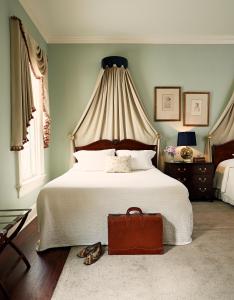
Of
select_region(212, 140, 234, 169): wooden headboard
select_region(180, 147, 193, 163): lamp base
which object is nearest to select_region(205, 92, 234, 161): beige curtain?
select_region(212, 140, 234, 169): wooden headboard

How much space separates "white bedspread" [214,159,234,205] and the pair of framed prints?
87 cm

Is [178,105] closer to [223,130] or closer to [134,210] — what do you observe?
[223,130]

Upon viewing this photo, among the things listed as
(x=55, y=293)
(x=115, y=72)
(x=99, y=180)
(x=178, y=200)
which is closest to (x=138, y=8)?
(x=115, y=72)

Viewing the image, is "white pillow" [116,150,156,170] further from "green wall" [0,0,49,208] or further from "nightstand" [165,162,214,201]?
"green wall" [0,0,49,208]

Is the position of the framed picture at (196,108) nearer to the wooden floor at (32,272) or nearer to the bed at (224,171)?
the bed at (224,171)

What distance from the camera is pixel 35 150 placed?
3840 mm

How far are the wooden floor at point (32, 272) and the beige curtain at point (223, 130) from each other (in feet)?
10.4

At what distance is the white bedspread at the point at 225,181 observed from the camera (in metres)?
3.84

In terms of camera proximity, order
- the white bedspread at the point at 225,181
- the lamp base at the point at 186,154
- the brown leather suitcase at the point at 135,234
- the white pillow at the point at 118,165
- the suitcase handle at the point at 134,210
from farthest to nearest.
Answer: the lamp base at the point at 186,154, the white bedspread at the point at 225,181, the white pillow at the point at 118,165, the suitcase handle at the point at 134,210, the brown leather suitcase at the point at 135,234

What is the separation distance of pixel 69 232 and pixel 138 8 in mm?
3001

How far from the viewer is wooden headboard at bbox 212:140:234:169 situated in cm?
442

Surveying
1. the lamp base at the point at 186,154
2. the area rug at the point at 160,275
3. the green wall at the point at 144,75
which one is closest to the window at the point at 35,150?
the green wall at the point at 144,75

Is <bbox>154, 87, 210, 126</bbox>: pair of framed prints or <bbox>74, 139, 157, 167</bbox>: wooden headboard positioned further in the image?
<bbox>154, 87, 210, 126</bbox>: pair of framed prints

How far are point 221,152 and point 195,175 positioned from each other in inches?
29.8
